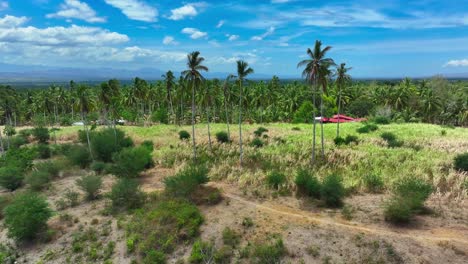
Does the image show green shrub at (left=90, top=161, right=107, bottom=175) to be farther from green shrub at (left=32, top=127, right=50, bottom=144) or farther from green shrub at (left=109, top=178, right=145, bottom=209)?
green shrub at (left=32, top=127, right=50, bottom=144)

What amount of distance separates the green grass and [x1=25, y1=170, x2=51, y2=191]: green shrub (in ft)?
36.7

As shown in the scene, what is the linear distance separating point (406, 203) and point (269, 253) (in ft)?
27.5

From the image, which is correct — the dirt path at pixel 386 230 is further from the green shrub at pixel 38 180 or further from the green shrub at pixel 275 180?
the green shrub at pixel 38 180

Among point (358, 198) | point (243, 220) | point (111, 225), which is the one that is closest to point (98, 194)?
point (111, 225)

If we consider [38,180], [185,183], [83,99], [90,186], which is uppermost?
[83,99]

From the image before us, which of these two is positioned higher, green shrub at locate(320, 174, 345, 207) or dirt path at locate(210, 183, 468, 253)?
green shrub at locate(320, 174, 345, 207)

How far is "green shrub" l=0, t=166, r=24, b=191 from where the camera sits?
28391mm

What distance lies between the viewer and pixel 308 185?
21734mm

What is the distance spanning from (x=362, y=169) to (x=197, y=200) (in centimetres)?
1570

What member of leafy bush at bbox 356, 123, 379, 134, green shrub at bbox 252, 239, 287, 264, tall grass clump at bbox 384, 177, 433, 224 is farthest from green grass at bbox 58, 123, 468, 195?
green shrub at bbox 252, 239, 287, 264

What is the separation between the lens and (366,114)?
8144 cm

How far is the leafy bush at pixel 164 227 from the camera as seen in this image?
1719 centimetres

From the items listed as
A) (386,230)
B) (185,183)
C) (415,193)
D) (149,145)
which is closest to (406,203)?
(415,193)

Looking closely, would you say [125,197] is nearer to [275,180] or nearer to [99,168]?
[275,180]
